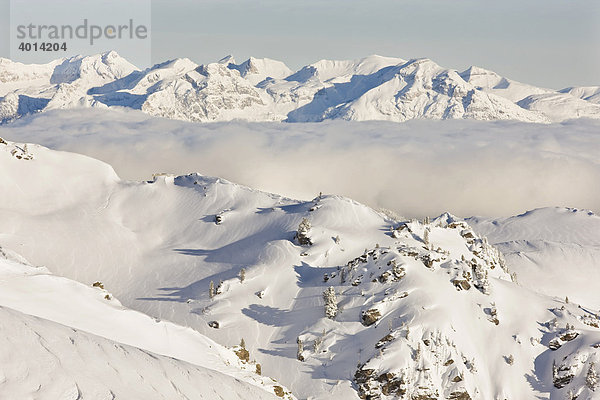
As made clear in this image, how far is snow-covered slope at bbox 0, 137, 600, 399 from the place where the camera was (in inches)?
3905

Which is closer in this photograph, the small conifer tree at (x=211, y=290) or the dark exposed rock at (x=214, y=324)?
the dark exposed rock at (x=214, y=324)

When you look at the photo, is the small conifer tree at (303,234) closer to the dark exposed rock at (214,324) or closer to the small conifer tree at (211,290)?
the small conifer tree at (211,290)

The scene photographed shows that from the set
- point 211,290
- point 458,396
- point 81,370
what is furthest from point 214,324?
point 81,370

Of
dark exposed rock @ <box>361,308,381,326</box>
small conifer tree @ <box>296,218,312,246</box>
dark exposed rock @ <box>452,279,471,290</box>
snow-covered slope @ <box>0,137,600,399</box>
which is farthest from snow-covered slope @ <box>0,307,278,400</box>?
small conifer tree @ <box>296,218,312,246</box>

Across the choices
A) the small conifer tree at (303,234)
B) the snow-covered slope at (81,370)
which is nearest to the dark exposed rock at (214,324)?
the small conifer tree at (303,234)

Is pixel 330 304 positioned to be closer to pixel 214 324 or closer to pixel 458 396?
pixel 214 324

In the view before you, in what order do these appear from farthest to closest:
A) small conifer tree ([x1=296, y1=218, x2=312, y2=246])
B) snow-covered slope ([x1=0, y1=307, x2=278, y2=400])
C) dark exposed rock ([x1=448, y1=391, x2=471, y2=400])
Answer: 1. small conifer tree ([x1=296, y1=218, x2=312, y2=246])
2. dark exposed rock ([x1=448, y1=391, x2=471, y2=400])
3. snow-covered slope ([x1=0, y1=307, x2=278, y2=400])

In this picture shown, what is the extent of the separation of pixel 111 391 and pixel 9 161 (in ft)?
507

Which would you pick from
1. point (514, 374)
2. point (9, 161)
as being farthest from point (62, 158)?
point (514, 374)

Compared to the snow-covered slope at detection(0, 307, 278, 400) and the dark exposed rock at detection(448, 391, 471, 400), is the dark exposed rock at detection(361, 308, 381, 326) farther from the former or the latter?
the snow-covered slope at detection(0, 307, 278, 400)

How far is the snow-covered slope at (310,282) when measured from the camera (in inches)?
3905

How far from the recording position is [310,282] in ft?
399

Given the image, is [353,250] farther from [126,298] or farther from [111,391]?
[111,391]

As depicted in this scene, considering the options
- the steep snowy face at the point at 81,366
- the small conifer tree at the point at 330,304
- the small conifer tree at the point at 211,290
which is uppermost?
the steep snowy face at the point at 81,366
